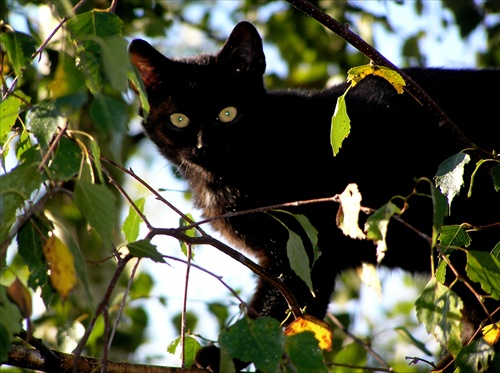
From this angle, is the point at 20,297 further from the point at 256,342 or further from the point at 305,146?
the point at 305,146

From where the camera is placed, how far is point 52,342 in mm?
3264

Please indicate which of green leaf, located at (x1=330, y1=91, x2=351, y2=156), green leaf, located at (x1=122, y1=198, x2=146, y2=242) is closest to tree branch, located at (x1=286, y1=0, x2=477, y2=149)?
green leaf, located at (x1=330, y1=91, x2=351, y2=156)

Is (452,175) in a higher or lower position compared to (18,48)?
lower

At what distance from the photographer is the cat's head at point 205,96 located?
264cm

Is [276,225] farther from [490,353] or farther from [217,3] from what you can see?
[217,3]

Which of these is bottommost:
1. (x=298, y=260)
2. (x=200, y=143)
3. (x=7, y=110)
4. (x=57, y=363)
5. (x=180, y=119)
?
(x=57, y=363)

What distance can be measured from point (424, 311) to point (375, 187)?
4.62 feet

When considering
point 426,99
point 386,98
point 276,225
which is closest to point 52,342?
point 276,225

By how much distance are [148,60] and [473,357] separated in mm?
1855

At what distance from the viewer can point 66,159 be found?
1202 mm

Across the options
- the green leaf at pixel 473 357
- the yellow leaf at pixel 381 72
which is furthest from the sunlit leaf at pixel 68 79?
the green leaf at pixel 473 357

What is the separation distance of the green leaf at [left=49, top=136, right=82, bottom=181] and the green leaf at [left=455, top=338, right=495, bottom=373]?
2.77 feet

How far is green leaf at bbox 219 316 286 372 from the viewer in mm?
1129

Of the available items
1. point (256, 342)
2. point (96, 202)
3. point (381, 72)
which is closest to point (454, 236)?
point (381, 72)
